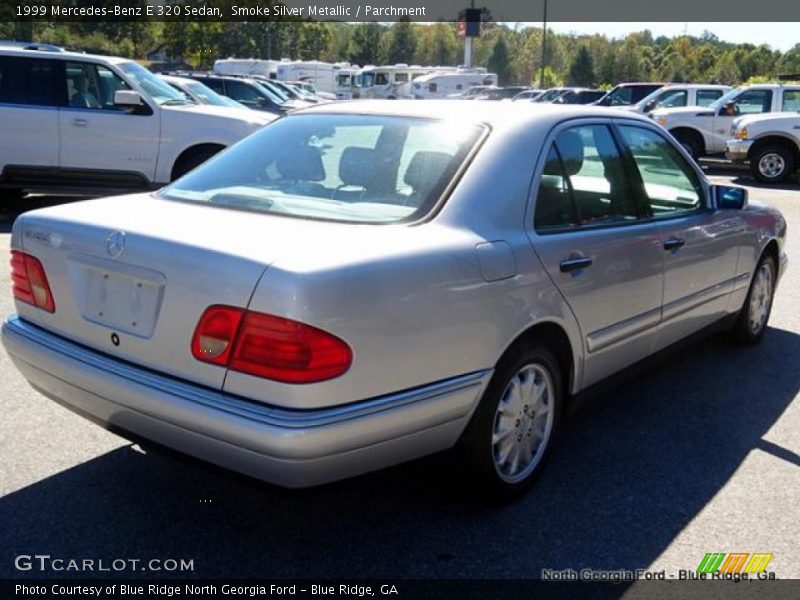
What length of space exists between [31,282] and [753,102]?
18139 mm

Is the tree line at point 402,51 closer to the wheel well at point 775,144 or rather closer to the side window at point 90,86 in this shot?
the wheel well at point 775,144

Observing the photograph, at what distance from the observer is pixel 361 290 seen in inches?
105

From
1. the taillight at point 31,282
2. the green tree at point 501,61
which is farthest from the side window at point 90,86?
the green tree at point 501,61

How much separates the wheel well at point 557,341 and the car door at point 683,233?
2.95 feet

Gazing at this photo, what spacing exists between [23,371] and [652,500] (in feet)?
8.52

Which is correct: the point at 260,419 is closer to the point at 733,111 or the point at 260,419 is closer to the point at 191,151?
the point at 191,151

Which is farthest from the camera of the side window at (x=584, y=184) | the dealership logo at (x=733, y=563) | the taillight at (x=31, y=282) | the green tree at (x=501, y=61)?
the green tree at (x=501, y=61)

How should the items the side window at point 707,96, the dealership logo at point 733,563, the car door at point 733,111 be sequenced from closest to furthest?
the dealership logo at point 733,563 → the car door at point 733,111 → the side window at point 707,96

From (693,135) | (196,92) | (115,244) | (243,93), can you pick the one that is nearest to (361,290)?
(115,244)

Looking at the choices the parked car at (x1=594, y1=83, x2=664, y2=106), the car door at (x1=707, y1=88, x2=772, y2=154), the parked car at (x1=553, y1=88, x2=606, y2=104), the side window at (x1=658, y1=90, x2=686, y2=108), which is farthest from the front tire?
the parked car at (x1=553, y1=88, x2=606, y2=104)

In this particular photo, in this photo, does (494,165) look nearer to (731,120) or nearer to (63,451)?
(63,451)

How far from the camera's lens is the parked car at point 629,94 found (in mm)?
23125

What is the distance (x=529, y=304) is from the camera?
3.24m

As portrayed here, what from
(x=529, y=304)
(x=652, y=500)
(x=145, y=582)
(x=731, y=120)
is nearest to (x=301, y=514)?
(x=145, y=582)
